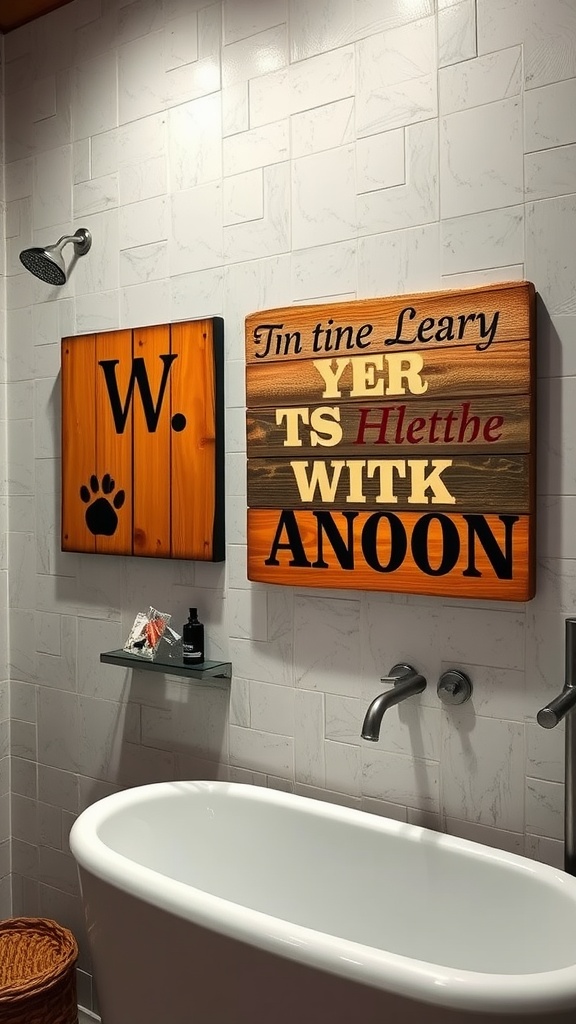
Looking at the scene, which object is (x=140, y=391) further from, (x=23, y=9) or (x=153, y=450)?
(x=23, y=9)

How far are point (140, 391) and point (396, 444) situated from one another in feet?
2.56

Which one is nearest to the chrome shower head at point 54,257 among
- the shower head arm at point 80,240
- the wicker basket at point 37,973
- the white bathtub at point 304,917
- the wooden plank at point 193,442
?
the shower head arm at point 80,240

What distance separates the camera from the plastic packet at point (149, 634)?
2.17m

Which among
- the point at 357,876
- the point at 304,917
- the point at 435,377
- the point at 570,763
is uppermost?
the point at 435,377

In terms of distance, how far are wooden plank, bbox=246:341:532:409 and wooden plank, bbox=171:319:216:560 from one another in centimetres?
15

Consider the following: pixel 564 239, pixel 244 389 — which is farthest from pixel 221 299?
pixel 564 239

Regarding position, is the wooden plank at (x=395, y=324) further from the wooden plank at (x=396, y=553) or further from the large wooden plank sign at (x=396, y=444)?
the wooden plank at (x=396, y=553)

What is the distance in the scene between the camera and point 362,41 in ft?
6.24

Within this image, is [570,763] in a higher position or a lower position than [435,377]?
lower

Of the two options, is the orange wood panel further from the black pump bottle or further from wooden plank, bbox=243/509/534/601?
wooden plank, bbox=243/509/534/601

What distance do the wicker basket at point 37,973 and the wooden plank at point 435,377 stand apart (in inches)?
58.3

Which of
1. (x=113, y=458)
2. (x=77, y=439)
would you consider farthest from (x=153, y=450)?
(x=77, y=439)

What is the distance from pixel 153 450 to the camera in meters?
2.24

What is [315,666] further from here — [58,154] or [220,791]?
[58,154]
